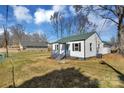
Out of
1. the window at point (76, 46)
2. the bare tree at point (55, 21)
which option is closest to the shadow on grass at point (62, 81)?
the bare tree at point (55, 21)

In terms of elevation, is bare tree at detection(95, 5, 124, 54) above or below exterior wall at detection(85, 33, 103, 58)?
above

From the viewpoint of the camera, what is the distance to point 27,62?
836 cm

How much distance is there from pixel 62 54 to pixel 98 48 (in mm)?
1832

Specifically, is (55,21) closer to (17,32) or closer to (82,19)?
(82,19)

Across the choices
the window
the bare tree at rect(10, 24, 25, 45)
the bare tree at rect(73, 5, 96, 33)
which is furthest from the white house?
the bare tree at rect(10, 24, 25, 45)

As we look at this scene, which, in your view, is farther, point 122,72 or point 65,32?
point 65,32

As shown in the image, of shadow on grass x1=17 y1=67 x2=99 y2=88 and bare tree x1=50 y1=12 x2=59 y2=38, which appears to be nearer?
shadow on grass x1=17 y1=67 x2=99 y2=88

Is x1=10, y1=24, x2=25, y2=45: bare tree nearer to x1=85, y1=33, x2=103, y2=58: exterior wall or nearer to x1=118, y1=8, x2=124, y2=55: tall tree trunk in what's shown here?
x1=85, y1=33, x2=103, y2=58: exterior wall

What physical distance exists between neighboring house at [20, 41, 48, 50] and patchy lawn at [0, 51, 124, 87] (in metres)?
0.24

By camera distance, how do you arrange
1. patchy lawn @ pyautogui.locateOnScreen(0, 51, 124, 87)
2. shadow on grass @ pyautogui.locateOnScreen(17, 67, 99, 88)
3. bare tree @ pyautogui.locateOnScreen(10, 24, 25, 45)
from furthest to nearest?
bare tree @ pyautogui.locateOnScreen(10, 24, 25, 45) → patchy lawn @ pyautogui.locateOnScreen(0, 51, 124, 87) → shadow on grass @ pyautogui.locateOnScreen(17, 67, 99, 88)

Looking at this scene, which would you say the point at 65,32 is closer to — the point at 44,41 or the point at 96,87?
the point at 44,41

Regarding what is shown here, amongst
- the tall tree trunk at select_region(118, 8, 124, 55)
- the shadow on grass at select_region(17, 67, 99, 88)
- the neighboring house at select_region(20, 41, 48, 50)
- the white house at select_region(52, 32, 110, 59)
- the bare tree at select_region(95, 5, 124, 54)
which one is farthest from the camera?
the white house at select_region(52, 32, 110, 59)

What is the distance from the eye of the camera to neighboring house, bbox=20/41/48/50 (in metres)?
8.57

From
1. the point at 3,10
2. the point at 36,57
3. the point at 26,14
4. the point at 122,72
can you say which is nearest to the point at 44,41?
the point at 36,57
